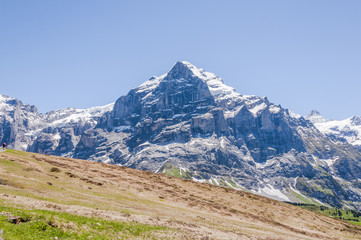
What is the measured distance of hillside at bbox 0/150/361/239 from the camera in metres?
40.2

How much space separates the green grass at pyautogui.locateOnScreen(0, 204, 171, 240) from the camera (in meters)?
27.0

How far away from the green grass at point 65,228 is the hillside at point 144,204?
0.55ft

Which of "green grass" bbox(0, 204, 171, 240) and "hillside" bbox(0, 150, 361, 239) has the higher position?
"green grass" bbox(0, 204, 171, 240)

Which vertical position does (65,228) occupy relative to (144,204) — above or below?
above

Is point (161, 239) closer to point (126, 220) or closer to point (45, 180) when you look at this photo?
point (126, 220)

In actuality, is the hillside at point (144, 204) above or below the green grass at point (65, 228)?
below

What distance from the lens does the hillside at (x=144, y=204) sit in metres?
40.2

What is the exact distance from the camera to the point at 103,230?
111 ft

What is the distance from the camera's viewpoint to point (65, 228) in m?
30.6

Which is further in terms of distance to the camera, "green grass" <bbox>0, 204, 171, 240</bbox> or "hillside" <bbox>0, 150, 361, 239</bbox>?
"hillside" <bbox>0, 150, 361, 239</bbox>

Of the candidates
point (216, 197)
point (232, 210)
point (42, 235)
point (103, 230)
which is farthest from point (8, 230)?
point (216, 197)

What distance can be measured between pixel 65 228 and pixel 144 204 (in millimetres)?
34968

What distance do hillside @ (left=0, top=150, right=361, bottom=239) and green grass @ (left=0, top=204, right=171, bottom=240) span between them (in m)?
0.17

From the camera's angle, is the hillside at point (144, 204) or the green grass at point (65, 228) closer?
the green grass at point (65, 228)
